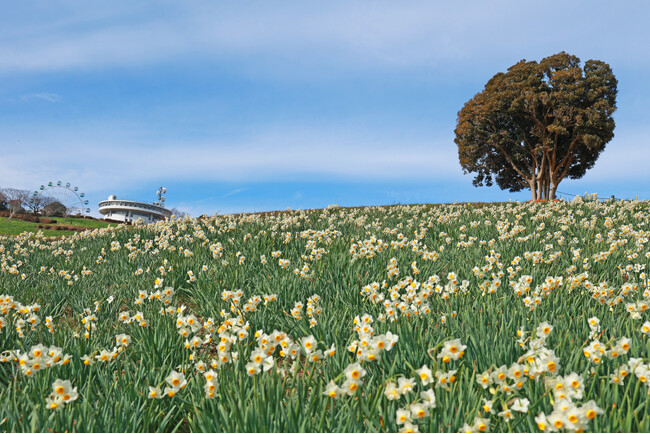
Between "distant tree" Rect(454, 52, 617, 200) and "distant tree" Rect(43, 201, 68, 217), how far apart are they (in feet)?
202

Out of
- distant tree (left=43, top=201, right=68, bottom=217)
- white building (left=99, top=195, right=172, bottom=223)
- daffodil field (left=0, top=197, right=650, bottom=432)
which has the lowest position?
daffodil field (left=0, top=197, right=650, bottom=432)

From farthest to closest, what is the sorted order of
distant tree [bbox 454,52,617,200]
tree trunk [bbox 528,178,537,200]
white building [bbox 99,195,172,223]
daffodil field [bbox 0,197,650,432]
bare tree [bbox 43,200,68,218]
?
white building [bbox 99,195,172,223], bare tree [bbox 43,200,68,218], tree trunk [bbox 528,178,537,200], distant tree [bbox 454,52,617,200], daffodil field [bbox 0,197,650,432]

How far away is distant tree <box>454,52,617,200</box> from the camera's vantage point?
3228 centimetres

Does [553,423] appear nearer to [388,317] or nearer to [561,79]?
[388,317]

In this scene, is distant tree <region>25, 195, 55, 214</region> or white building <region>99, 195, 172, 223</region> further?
white building <region>99, 195, 172, 223</region>

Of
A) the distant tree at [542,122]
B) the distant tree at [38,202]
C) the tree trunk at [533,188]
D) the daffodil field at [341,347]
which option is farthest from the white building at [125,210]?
the daffodil field at [341,347]

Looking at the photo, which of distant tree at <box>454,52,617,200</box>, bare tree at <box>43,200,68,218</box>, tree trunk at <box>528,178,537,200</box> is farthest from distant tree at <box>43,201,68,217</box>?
tree trunk at <box>528,178,537,200</box>

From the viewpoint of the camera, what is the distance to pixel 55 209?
66.3 metres

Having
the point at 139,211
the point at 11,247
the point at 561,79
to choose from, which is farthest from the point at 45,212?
the point at 561,79

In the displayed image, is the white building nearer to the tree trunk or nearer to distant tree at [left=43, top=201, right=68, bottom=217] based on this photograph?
distant tree at [left=43, top=201, right=68, bottom=217]

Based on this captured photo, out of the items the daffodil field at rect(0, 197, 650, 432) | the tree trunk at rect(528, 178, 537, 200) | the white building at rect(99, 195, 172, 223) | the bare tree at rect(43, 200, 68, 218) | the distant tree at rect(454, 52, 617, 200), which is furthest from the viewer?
the white building at rect(99, 195, 172, 223)

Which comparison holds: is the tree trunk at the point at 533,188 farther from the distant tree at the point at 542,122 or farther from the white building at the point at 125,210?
the white building at the point at 125,210

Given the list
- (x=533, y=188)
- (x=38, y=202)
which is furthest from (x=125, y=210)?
(x=533, y=188)

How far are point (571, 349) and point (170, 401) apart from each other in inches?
118
